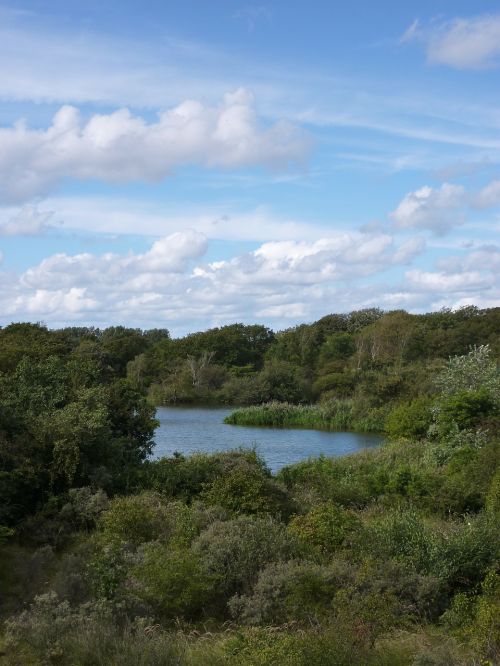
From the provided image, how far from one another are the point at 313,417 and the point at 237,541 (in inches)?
1477

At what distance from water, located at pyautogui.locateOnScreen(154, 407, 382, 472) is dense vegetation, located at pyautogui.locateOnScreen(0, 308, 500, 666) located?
5331 millimetres

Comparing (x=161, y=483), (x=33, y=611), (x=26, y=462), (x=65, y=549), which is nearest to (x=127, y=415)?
(x=161, y=483)

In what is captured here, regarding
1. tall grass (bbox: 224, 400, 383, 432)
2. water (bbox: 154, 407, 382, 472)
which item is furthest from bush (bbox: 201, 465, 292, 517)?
tall grass (bbox: 224, 400, 383, 432)

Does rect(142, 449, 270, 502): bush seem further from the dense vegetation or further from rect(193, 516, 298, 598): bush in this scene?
rect(193, 516, 298, 598): bush

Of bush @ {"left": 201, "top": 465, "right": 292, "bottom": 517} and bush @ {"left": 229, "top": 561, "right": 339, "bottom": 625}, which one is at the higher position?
bush @ {"left": 201, "top": 465, "right": 292, "bottom": 517}

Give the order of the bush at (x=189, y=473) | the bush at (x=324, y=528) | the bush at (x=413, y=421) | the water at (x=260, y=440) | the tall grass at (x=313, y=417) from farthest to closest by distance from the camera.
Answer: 1. the tall grass at (x=313, y=417)
2. the water at (x=260, y=440)
3. the bush at (x=413, y=421)
4. the bush at (x=189, y=473)
5. the bush at (x=324, y=528)

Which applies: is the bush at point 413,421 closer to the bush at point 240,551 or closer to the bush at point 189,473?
the bush at point 189,473

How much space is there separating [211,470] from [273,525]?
17.3 ft

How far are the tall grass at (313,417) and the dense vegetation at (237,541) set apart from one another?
16.6m

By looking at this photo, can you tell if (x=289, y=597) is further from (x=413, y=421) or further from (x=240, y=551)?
(x=413, y=421)

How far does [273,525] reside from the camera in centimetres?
1285

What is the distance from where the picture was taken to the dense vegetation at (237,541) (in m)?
8.69

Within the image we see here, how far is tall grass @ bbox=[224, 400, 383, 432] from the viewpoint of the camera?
1836 inches

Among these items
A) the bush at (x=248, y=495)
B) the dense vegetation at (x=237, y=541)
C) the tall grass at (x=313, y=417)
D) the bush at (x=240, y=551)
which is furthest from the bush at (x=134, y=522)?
the tall grass at (x=313, y=417)
